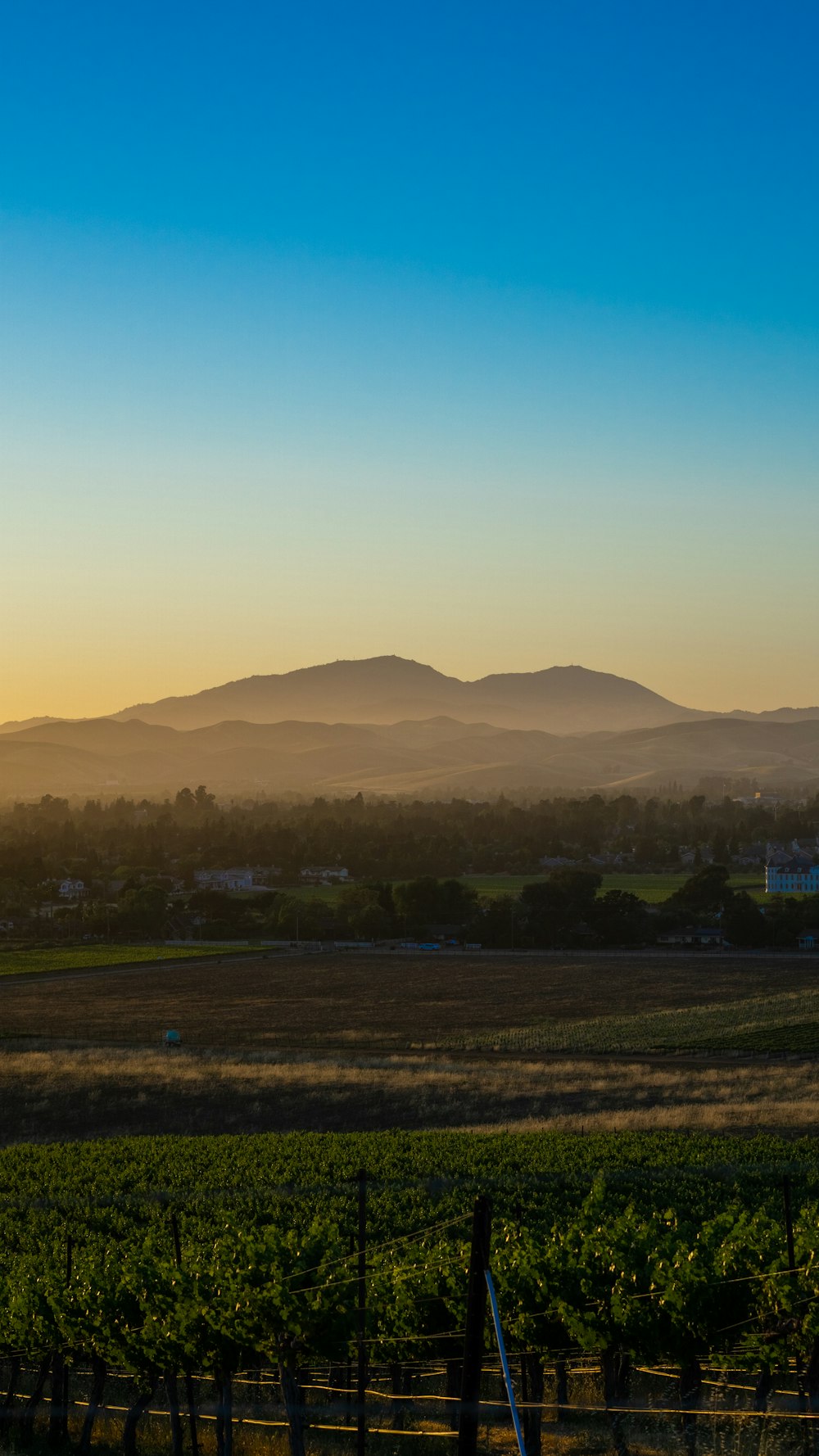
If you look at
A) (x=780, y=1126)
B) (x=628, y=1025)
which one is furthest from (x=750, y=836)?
(x=780, y=1126)

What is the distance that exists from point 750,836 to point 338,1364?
145m

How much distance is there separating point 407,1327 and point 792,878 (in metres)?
106

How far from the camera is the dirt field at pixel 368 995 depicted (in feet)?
188

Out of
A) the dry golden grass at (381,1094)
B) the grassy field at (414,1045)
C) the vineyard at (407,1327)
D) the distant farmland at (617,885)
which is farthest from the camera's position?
the distant farmland at (617,885)

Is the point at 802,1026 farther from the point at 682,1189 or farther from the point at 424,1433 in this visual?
the point at 424,1433

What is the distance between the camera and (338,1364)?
1680 cm

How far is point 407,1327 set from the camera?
54.2 ft

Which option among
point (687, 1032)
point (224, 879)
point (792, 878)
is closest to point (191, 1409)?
point (687, 1032)

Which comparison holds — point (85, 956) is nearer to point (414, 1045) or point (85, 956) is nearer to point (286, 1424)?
point (414, 1045)

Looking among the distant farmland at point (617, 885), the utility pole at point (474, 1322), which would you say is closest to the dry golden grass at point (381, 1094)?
the utility pole at point (474, 1322)

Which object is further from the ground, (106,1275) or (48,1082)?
(106,1275)

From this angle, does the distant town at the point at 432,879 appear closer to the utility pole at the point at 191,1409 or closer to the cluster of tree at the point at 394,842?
the cluster of tree at the point at 394,842

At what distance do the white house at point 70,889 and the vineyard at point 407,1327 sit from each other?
99.9m

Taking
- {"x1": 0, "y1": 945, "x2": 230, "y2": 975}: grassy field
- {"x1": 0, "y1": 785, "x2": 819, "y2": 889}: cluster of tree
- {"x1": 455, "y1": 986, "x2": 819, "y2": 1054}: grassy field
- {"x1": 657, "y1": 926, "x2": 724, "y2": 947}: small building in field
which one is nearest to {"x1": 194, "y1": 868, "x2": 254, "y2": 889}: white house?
{"x1": 0, "y1": 785, "x2": 819, "y2": 889}: cluster of tree
